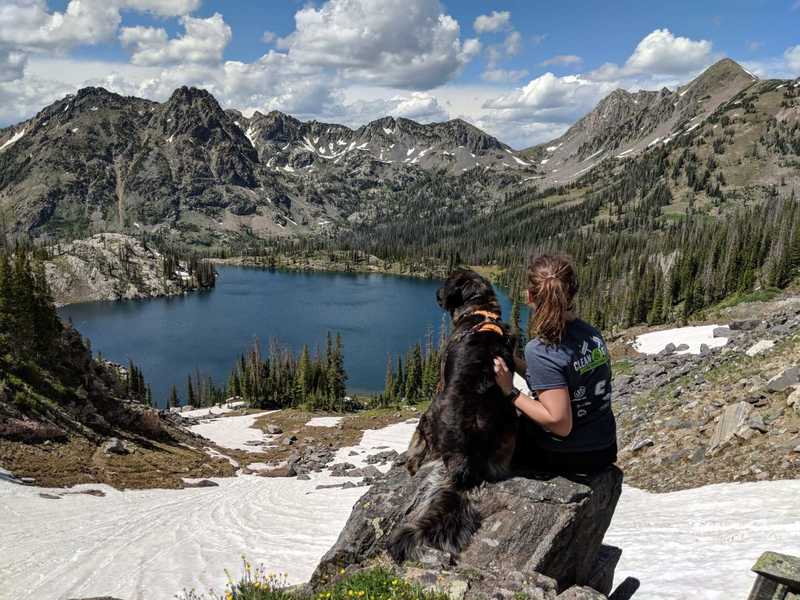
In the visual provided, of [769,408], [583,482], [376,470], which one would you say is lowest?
[376,470]

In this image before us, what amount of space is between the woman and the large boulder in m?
0.38

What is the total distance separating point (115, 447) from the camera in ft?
83.7

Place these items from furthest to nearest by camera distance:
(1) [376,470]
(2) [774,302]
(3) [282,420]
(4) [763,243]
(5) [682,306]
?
(4) [763,243] → (5) [682,306] → (2) [774,302] → (3) [282,420] → (1) [376,470]

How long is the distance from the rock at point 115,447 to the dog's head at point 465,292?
981 inches

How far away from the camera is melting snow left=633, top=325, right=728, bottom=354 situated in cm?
4478

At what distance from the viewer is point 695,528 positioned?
378 inches

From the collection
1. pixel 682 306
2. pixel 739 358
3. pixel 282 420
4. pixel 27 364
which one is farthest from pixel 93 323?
pixel 739 358

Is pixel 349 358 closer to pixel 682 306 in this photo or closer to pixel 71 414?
pixel 682 306

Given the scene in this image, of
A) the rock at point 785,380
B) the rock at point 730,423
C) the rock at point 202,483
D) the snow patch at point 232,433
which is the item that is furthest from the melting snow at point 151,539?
the snow patch at point 232,433

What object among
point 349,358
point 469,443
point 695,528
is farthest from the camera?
point 349,358

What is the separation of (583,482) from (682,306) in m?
101

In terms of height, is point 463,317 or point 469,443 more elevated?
point 463,317

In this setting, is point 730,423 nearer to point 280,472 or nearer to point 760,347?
point 760,347

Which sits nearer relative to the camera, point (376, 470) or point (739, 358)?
point (739, 358)
